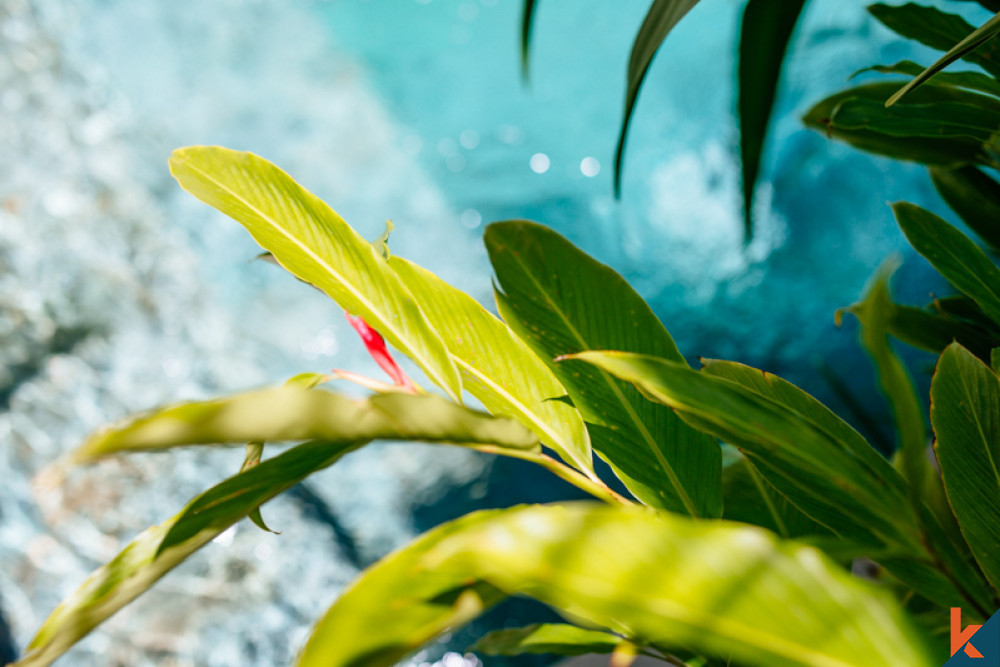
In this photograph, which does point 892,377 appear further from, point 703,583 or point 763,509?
point 763,509

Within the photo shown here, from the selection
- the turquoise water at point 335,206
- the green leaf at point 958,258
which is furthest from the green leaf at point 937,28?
the turquoise water at point 335,206

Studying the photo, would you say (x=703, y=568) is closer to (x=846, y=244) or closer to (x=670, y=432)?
(x=670, y=432)

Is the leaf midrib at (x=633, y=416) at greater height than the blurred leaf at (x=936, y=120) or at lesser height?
lesser

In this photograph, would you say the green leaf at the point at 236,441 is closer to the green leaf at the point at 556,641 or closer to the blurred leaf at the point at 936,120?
the green leaf at the point at 556,641

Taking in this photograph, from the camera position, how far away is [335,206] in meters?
2.82

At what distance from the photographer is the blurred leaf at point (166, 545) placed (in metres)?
0.15

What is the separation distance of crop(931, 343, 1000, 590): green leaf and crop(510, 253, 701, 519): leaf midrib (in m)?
0.10

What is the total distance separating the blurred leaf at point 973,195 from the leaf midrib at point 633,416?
1.16ft

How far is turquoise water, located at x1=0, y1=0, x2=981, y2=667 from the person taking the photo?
6.48 ft

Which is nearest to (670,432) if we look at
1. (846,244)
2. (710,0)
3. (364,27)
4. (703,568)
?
(703,568)

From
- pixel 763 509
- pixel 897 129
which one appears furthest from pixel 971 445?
pixel 897 129

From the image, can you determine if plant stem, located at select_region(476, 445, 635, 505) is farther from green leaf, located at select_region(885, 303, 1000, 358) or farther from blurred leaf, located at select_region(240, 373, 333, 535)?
green leaf, located at select_region(885, 303, 1000, 358)

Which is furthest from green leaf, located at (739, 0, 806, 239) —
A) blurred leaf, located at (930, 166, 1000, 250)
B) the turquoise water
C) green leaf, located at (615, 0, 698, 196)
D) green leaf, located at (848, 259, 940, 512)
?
the turquoise water

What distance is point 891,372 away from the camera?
124 millimetres
